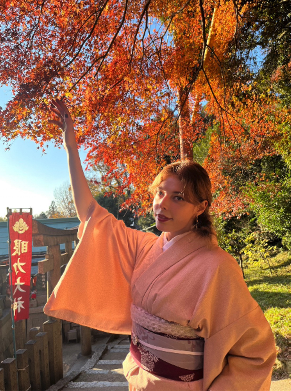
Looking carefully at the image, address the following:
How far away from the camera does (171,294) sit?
3.94 ft

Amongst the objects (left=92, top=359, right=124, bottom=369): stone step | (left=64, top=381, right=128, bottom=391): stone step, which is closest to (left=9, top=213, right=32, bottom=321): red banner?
(left=92, top=359, right=124, bottom=369): stone step

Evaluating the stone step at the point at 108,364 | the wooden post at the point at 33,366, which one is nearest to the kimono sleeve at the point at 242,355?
the wooden post at the point at 33,366

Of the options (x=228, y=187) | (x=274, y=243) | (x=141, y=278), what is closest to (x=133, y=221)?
(x=274, y=243)

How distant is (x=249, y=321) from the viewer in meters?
1.12

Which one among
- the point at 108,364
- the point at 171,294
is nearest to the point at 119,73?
the point at 171,294

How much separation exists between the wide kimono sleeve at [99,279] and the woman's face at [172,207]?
283 mm

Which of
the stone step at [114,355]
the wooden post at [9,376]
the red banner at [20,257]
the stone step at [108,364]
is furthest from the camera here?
the stone step at [114,355]

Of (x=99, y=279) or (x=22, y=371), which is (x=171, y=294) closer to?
(x=99, y=279)

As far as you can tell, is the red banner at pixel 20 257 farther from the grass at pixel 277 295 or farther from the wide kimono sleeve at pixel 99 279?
the grass at pixel 277 295

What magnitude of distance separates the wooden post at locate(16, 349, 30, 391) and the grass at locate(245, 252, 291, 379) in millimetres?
2618

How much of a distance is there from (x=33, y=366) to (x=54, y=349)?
42 centimetres

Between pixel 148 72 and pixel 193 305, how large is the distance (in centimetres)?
342

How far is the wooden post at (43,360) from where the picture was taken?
345 centimetres

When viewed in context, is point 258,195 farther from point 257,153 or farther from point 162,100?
point 162,100
